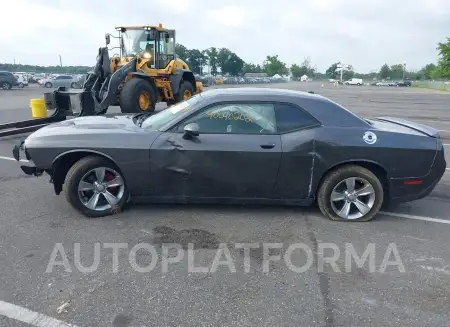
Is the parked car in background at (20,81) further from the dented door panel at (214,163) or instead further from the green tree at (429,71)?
the green tree at (429,71)

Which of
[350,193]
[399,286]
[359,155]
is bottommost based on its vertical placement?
[399,286]

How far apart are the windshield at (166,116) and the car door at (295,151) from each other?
3.49 ft

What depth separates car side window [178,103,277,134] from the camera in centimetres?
442

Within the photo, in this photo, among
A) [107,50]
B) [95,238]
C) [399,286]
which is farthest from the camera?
[107,50]

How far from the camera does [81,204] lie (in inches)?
175

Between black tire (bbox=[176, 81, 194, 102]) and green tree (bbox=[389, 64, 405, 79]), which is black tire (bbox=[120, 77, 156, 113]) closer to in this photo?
black tire (bbox=[176, 81, 194, 102])

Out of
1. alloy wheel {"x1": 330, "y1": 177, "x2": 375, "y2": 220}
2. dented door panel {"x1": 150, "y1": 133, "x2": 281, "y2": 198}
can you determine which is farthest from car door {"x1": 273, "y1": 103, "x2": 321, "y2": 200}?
alloy wheel {"x1": 330, "y1": 177, "x2": 375, "y2": 220}

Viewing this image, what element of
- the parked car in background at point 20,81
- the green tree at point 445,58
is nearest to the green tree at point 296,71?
the green tree at point 445,58

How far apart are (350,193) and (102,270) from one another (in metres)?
2.89

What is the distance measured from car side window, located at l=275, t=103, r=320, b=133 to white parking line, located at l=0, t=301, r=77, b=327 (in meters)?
2.92

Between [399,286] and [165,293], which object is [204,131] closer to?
[165,293]

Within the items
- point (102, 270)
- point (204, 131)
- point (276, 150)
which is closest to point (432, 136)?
point (276, 150)

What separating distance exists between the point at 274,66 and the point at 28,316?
139 metres

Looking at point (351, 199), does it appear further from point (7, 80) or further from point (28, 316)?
point (7, 80)
